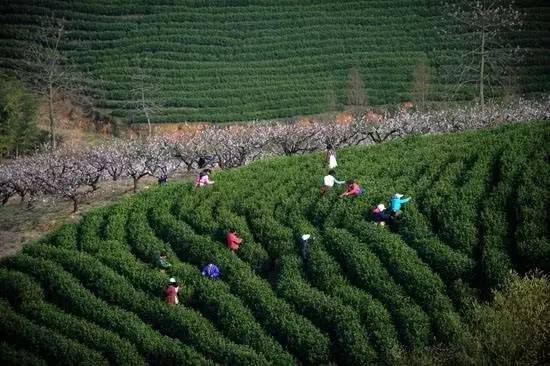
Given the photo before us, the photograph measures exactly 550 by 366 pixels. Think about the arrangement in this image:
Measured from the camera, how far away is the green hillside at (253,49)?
62.2m

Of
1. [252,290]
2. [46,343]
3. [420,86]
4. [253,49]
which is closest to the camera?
[46,343]

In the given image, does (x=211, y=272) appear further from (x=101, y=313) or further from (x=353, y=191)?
(x=353, y=191)

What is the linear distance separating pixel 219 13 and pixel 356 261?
5809 cm

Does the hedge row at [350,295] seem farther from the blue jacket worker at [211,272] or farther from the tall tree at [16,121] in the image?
the tall tree at [16,121]

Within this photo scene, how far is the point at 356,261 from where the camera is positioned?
22.8 metres

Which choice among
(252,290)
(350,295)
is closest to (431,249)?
(350,295)

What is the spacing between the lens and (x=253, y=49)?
70.4 m

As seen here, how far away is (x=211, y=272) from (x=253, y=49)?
5027 cm

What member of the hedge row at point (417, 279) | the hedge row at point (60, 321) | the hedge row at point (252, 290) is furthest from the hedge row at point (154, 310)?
the hedge row at point (417, 279)

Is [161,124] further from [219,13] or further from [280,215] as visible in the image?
[280,215]

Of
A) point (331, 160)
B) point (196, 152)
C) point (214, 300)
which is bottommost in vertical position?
point (214, 300)

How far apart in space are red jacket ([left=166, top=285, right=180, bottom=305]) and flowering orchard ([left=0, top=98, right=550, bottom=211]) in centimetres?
1026

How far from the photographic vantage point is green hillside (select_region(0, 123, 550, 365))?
2044 cm

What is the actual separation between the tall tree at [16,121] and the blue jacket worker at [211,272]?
3354 centimetres
